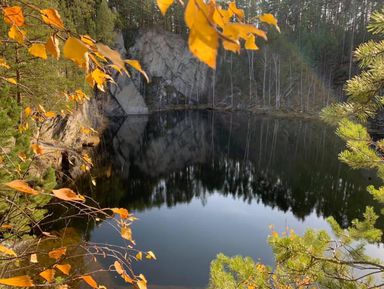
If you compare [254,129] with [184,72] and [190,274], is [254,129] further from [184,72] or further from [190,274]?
[190,274]

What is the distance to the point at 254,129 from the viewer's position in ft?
121

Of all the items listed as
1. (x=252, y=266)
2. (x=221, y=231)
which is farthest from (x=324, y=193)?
(x=252, y=266)

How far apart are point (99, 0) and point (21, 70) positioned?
22596mm

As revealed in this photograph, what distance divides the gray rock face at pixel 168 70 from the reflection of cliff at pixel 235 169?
43.6ft

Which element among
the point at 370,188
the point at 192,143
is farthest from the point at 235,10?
the point at 192,143

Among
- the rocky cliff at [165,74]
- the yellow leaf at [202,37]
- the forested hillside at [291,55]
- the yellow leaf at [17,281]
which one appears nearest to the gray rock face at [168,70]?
the rocky cliff at [165,74]

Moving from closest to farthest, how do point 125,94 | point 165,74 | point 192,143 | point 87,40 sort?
point 87,40 → point 192,143 → point 125,94 → point 165,74

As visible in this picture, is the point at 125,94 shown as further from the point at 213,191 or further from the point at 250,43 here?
the point at 250,43

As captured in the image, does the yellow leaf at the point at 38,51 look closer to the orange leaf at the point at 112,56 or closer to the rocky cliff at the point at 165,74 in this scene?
the orange leaf at the point at 112,56

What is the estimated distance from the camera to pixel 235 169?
22.5 m

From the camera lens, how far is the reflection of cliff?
1600cm

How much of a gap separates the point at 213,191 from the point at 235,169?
4648 mm

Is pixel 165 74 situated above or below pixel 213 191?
above

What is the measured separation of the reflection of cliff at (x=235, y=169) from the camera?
630 inches
